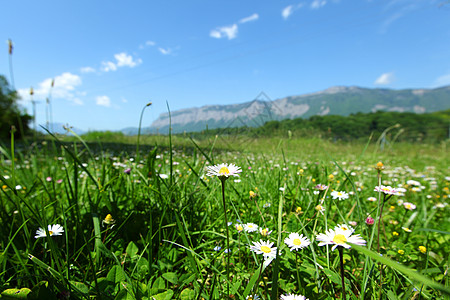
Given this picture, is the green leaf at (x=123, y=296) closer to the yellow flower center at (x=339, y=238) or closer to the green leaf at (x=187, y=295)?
the green leaf at (x=187, y=295)

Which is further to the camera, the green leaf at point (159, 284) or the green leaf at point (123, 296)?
the green leaf at point (159, 284)

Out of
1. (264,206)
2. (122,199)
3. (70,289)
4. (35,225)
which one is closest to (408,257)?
(264,206)

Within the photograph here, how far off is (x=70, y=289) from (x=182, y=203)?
0.69 metres

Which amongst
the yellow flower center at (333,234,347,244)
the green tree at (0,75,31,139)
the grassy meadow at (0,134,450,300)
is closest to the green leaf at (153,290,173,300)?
the grassy meadow at (0,134,450,300)

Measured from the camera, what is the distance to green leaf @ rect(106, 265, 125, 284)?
875mm

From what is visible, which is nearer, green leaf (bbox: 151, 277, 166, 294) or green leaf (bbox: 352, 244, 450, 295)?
green leaf (bbox: 352, 244, 450, 295)

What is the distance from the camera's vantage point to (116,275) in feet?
2.91

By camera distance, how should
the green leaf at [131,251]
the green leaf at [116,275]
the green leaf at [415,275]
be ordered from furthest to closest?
the green leaf at [131,251], the green leaf at [116,275], the green leaf at [415,275]

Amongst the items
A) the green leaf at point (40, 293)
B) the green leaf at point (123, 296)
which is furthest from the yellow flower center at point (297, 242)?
the green leaf at point (40, 293)

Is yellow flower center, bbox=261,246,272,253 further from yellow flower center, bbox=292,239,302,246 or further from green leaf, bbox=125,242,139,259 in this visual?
green leaf, bbox=125,242,139,259

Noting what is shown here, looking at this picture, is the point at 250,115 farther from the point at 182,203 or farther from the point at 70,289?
the point at 70,289

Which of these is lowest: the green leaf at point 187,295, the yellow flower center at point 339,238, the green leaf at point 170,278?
the green leaf at point 187,295

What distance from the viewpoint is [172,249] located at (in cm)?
111

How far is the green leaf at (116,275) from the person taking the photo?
875mm
